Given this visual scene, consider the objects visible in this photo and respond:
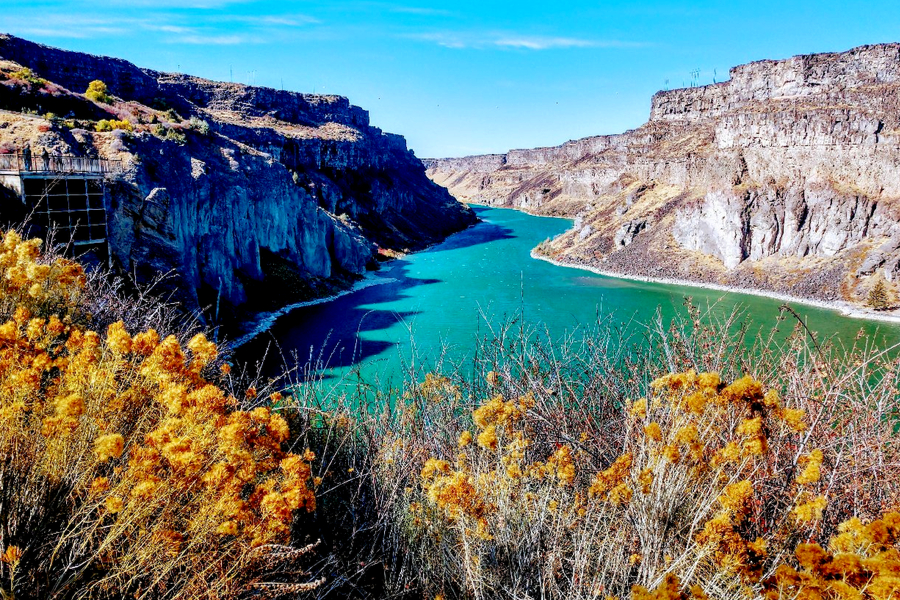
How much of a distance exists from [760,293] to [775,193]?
10.0 m

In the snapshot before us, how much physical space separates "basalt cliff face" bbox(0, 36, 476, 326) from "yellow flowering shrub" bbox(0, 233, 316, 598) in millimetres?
8985

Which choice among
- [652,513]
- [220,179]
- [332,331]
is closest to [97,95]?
[220,179]

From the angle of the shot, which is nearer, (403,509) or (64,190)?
(403,509)

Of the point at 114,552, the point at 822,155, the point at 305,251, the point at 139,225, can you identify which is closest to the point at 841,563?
the point at 114,552

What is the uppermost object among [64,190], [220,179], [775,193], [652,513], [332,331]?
[775,193]

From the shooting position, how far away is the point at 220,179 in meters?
29.7

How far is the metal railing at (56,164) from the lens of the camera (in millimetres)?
15961

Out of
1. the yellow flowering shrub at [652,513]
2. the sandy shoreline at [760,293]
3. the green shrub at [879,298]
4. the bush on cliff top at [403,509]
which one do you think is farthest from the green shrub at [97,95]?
the green shrub at [879,298]

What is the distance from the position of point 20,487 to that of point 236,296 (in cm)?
2735

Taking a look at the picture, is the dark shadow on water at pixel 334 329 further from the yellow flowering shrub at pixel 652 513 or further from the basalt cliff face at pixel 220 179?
the yellow flowering shrub at pixel 652 513

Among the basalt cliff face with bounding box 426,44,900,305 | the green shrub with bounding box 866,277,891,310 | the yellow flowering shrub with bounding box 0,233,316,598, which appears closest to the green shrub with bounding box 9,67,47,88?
the yellow flowering shrub with bounding box 0,233,316,598

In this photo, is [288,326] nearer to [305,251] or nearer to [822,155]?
[305,251]

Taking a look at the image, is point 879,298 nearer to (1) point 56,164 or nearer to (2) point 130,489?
(2) point 130,489

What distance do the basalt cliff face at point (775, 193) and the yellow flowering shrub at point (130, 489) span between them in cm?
3905
